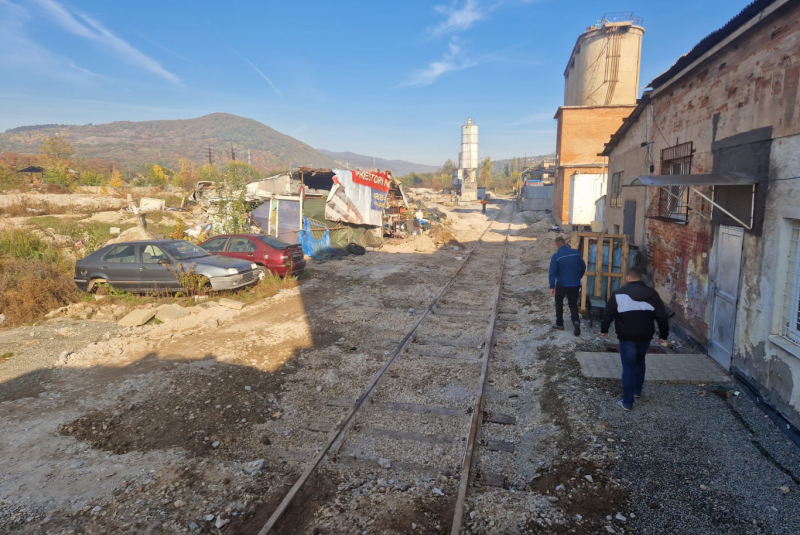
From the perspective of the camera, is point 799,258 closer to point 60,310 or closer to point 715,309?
point 715,309

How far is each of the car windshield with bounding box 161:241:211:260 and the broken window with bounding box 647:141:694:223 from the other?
10.4 metres

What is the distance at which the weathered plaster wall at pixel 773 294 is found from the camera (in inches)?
181

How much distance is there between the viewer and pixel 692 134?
7340mm

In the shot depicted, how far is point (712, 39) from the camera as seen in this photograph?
20.6 feet

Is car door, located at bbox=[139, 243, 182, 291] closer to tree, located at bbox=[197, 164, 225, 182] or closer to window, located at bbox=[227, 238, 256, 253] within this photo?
window, located at bbox=[227, 238, 256, 253]

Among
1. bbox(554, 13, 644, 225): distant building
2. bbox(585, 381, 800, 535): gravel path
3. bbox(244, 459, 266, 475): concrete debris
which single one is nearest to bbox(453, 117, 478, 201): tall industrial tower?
bbox(554, 13, 644, 225): distant building

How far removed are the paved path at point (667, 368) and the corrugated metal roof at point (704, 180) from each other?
2.45 meters

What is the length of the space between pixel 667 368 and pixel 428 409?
3.36 metres

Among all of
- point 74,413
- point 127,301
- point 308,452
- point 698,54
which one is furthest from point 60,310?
point 698,54

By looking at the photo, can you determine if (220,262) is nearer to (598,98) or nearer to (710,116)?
(710,116)

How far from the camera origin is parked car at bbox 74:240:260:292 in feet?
34.2

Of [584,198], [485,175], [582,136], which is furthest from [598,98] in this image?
[485,175]

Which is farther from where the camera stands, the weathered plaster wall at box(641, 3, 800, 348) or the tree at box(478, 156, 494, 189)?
the tree at box(478, 156, 494, 189)

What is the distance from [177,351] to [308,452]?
400 cm
